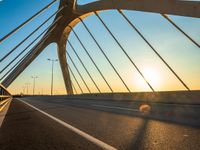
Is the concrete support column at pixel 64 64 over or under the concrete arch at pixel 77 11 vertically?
under

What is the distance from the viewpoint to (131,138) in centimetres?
459

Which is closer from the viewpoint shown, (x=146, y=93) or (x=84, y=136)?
(x=84, y=136)

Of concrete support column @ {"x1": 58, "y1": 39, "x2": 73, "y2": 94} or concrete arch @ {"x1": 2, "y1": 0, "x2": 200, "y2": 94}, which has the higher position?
concrete arch @ {"x1": 2, "y1": 0, "x2": 200, "y2": 94}

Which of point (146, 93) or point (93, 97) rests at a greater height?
point (146, 93)

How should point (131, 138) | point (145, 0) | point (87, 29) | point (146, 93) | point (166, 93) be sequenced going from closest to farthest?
1. point (131, 138)
2. point (166, 93)
3. point (146, 93)
4. point (145, 0)
5. point (87, 29)

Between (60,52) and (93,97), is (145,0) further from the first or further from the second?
(60,52)

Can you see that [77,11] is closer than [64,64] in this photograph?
Yes

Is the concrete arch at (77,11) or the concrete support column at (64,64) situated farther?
the concrete support column at (64,64)

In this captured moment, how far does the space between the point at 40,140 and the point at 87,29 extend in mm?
18934

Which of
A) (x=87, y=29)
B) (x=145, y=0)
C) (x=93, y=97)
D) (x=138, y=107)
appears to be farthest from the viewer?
(x=87, y=29)

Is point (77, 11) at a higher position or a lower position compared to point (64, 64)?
higher

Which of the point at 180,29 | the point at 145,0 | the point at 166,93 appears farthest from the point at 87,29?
the point at 166,93

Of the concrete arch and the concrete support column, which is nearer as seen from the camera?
the concrete arch

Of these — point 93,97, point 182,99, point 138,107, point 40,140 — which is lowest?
point 93,97
